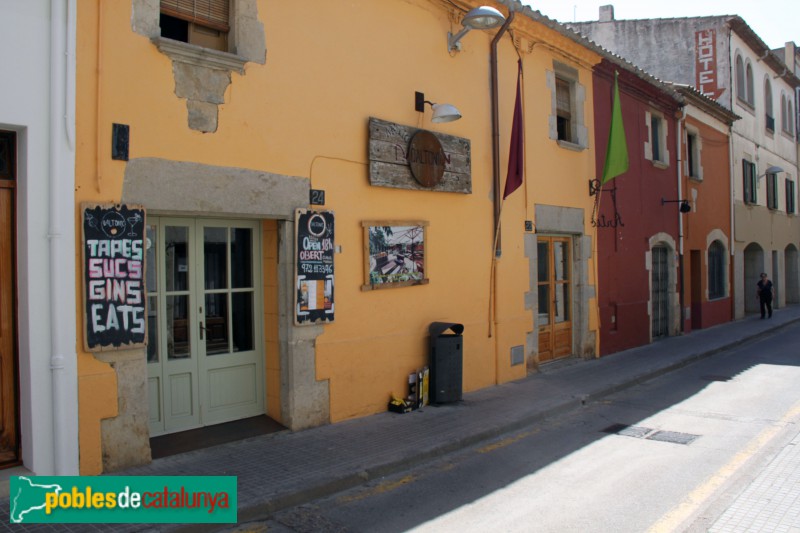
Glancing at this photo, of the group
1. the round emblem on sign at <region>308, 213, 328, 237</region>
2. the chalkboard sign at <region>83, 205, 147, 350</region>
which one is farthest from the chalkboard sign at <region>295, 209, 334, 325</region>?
the chalkboard sign at <region>83, 205, 147, 350</region>

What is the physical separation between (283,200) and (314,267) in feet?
2.72

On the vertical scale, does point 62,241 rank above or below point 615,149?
below

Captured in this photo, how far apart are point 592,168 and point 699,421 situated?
6.22 meters

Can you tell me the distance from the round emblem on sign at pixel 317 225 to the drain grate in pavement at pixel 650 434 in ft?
13.4

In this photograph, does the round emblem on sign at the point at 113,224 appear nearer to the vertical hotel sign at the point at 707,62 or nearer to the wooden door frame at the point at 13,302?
the wooden door frame at the point at 13,302

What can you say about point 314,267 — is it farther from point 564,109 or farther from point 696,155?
point 696,155

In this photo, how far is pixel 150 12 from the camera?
5703 mm

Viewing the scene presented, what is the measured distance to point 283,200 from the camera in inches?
264

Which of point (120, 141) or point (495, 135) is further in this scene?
point (495, 135)

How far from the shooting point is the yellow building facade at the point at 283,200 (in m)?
5.51

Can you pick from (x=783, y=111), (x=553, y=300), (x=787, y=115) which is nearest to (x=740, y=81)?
(x=783, y=111)

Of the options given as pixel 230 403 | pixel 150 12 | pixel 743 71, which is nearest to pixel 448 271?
A: pixel 230 403

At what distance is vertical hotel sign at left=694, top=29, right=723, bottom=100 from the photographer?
20.1m

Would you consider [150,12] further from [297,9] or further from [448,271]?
[448,271]
